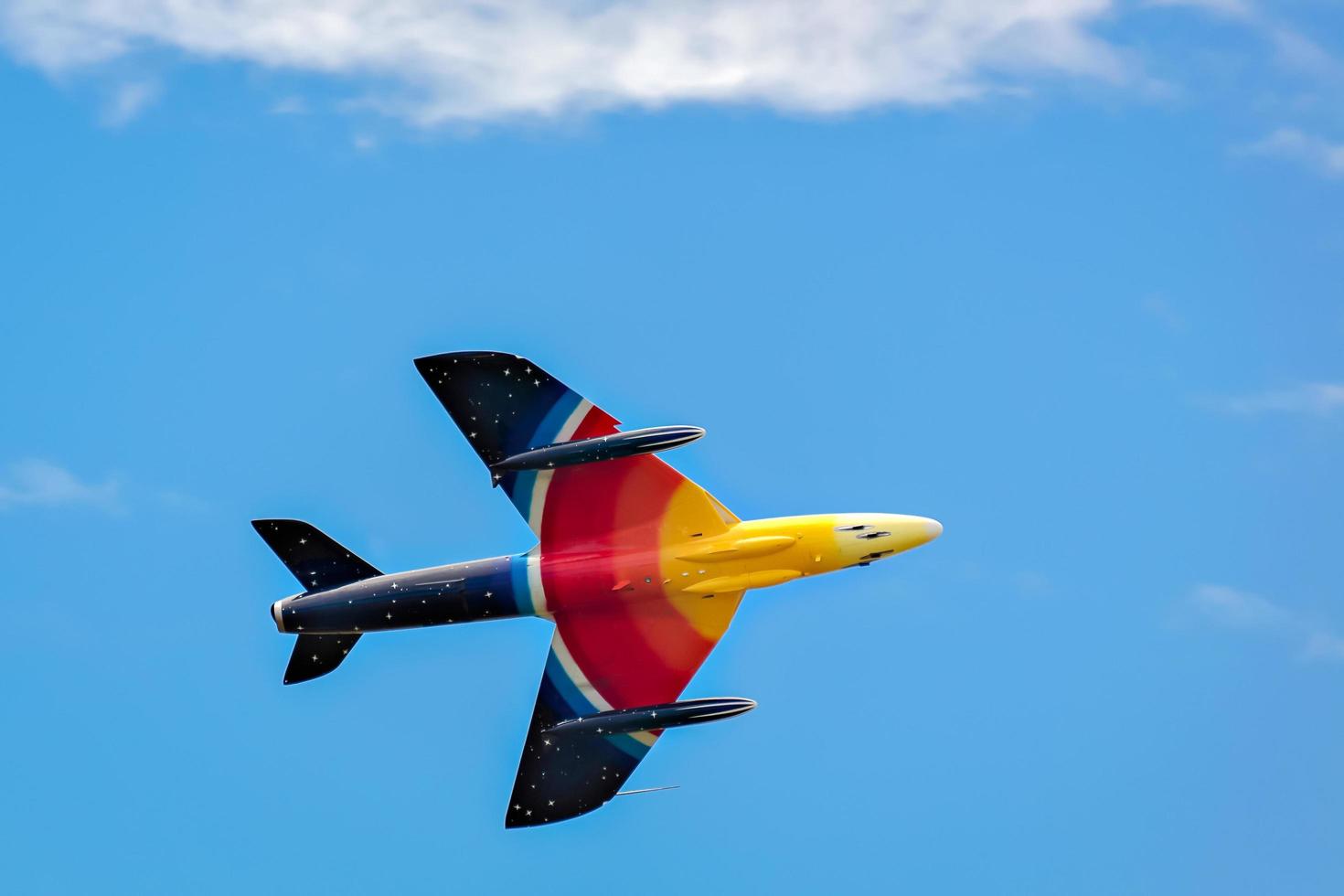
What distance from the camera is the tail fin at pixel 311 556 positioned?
57.8 metres

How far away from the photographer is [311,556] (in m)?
57.9

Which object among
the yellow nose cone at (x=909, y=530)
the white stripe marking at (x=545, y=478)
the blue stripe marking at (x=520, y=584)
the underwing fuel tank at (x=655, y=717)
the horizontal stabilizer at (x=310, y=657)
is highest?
the white stripe marking at (x=545, y=478)

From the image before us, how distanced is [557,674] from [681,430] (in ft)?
28.4

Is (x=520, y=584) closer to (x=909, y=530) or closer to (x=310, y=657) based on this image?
(x=310, y=657)

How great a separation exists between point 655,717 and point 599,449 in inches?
312

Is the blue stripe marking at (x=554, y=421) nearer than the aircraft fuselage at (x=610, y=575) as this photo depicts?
No

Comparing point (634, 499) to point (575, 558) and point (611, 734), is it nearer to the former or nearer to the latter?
point (575, 558)

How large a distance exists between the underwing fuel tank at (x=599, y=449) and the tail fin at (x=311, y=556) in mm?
4814

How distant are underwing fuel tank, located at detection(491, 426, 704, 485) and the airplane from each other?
0.05 meters

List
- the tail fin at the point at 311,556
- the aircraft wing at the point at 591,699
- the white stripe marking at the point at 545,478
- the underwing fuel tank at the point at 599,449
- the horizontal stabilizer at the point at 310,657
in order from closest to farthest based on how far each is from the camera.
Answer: the underwing fuel tank at the point at 599,449 → the white stripe marking at the point at 545,478 → the tail fin at the point at 311,556 → the aircraft wing at the point at 591,699 → the horizontal stabilizer at the point at 310,657

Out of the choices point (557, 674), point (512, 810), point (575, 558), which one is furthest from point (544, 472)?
point (512, 810)

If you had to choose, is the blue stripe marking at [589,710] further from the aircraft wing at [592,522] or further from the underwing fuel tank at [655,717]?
the aircraft wing at [592,522]

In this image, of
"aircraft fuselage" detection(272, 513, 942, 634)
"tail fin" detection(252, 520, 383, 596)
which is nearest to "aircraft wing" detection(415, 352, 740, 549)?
"aircraft fuselage" detection(272, 513, 942, 634)

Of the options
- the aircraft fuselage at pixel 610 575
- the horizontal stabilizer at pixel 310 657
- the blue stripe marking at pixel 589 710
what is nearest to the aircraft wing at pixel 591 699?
the blue stripe marking at pixel 589 710
